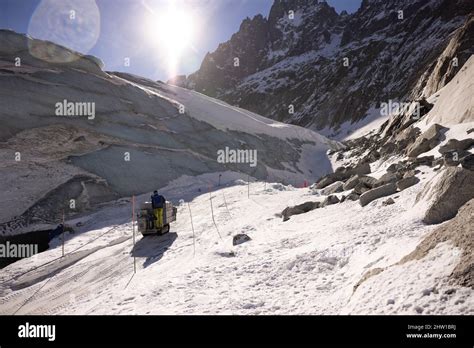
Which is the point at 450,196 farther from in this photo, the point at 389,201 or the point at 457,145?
the point at 457,145

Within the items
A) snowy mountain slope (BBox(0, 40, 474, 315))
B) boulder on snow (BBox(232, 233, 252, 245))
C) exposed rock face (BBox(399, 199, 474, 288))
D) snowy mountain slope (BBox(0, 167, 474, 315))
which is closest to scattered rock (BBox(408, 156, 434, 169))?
snowy mountain slope (BBox(0, 40, 474, 315))

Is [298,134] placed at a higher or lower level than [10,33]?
lower

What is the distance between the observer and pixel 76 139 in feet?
83.0

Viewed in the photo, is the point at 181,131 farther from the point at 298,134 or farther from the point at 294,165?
the point at 298,134

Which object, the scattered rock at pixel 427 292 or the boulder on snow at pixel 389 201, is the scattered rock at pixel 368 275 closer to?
the scattered rock at pixel 427 292

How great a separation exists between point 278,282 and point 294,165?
34931 mm

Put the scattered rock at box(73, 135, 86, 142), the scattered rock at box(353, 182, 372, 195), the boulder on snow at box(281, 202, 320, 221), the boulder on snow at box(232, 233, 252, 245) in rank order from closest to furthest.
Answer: the boulder on snow at box(232, 233, 252, 245) < the scattered rock at box(353, 182, 372, 195) < the boulder on snow at box(281, 202, 320, 221) < the scattered rock at box(73, 135, 86, 142)

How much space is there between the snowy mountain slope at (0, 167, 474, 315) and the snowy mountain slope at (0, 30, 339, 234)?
28.8 ft

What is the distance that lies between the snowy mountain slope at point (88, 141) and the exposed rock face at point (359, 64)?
22262 mm

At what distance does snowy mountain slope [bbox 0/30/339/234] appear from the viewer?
803 inches

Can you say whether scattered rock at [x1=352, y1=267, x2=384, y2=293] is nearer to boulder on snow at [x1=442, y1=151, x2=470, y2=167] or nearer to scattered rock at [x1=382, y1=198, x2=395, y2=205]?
scattered rock at [x1=382, y1=198, x2=395, y2=205]

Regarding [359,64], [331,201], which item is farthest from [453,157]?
[359,64]

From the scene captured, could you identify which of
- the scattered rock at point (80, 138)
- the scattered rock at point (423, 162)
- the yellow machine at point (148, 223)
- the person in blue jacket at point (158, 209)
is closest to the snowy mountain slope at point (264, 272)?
the yellow machine at point (148, 223)
